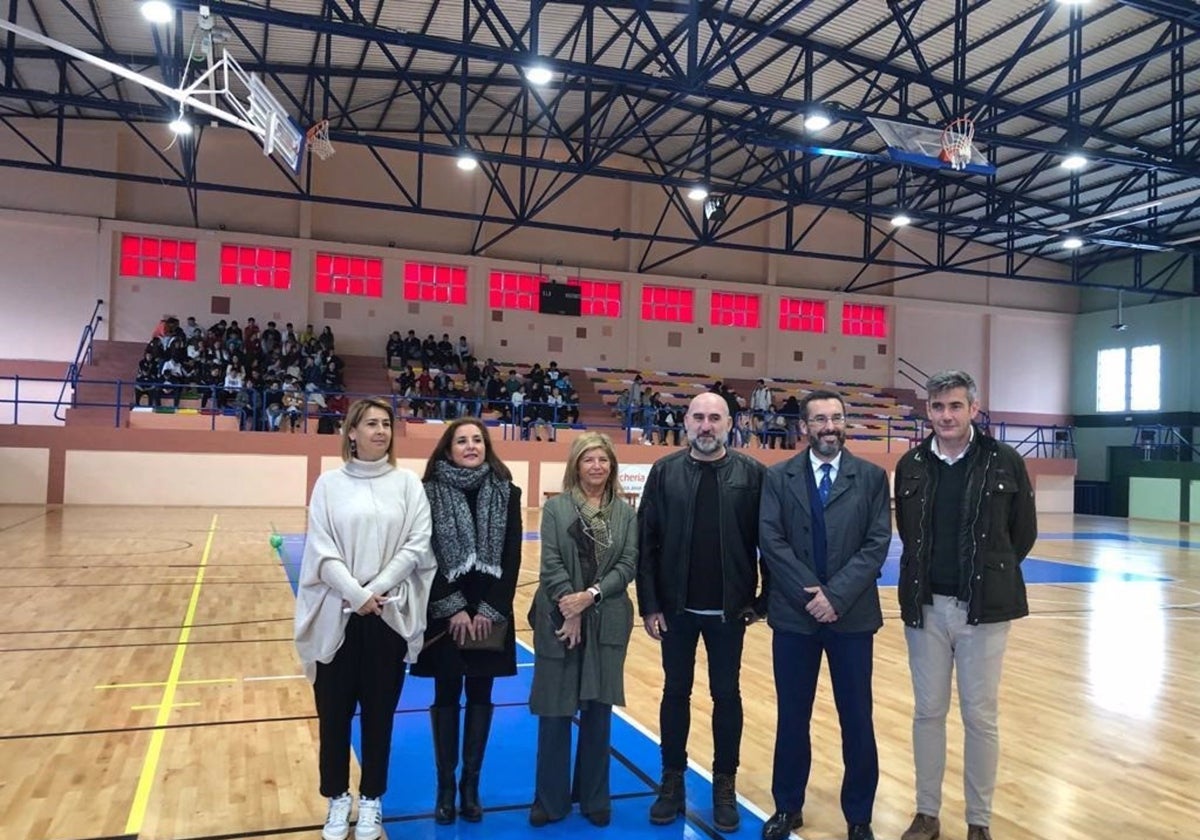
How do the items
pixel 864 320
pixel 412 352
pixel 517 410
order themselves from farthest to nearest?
1. pixel 864 320
2. pixel 412 352
3. pixel 517 410

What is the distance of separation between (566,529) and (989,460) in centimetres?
163

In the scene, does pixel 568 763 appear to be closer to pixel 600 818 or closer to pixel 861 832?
pixel 600 818

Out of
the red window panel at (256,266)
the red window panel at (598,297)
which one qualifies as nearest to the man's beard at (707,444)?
the red window panel at (256,266)

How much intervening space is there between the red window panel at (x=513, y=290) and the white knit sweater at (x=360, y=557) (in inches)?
869

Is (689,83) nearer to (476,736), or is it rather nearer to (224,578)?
(224,578)

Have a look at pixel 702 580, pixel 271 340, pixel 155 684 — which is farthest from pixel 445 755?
pixel 271 340

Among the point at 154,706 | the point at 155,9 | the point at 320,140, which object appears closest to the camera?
the point at 154,706

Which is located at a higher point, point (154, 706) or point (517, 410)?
point (517, 410)

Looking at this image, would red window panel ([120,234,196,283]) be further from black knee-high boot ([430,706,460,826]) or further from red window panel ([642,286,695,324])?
black knee-high boot ([430,706,460,826])

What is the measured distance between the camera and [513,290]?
25.4 m

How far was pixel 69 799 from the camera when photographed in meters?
3.67

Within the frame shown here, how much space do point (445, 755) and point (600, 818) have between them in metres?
0.65

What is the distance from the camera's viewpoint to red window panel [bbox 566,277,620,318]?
A: 85.1ft

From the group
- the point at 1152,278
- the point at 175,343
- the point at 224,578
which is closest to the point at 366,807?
the point at 224,578
